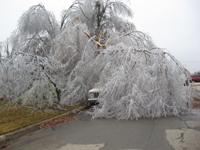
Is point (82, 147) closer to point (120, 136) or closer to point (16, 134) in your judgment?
point (120, 136)

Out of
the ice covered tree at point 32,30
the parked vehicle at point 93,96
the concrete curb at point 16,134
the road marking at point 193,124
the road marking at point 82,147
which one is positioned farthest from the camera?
the ice covered tree at point 32,30

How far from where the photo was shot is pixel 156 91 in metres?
7.52

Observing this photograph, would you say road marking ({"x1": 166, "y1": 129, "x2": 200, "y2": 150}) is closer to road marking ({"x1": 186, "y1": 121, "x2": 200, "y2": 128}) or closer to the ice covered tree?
road marking ({"x1": 186, "y1": 121, "x2": 200, "y2": 128})

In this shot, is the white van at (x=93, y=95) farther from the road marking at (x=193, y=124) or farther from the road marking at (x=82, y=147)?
the road marking at (x=82, y=147)

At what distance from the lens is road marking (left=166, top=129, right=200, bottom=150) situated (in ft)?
13.8

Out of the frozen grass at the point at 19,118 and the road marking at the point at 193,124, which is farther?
the frozen grass at the point at 19,118

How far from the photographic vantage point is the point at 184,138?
473cm

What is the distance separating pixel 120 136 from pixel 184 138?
169cm

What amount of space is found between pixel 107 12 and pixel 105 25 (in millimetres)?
1264

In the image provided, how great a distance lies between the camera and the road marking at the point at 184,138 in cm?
419

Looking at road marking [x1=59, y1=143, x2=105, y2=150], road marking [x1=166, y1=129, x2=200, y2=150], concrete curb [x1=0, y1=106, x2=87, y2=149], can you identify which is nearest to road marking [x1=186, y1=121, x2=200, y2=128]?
road marking [x1=166, y1=129, x2=200, y2=150]

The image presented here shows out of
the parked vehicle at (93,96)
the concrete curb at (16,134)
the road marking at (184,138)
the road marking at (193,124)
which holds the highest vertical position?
the parked vehicle at (93,96)

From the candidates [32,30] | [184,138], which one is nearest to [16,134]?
[184,138]

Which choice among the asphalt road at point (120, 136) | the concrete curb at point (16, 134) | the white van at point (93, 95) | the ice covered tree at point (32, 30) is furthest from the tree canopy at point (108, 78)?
the ice covered tree at point (32, 30)
